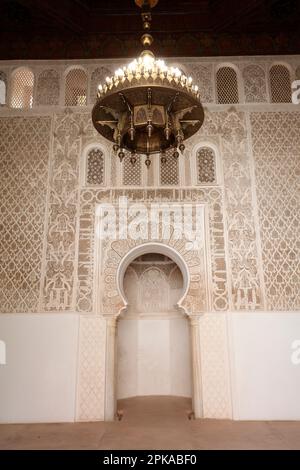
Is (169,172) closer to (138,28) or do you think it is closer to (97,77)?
(97,77)

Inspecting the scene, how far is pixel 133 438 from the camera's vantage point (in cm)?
455

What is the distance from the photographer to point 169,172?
6199 mm

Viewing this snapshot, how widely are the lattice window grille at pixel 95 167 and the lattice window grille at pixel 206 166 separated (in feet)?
5.09

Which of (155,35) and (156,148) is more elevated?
(155,35)

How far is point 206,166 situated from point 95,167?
178cm

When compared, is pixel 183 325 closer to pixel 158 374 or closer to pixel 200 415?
pixel 158 374

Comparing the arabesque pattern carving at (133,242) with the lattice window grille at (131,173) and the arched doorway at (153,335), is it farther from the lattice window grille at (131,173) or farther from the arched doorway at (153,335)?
the arched doorway at (153,335)

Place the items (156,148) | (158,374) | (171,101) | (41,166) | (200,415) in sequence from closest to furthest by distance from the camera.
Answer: (171,101) < (156,148) < (200,415) < (41,166) < (158,374)

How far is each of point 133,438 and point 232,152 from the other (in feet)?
14.3

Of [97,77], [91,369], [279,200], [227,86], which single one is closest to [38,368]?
[91,369]

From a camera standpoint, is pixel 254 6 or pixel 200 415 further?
pixel 254 6

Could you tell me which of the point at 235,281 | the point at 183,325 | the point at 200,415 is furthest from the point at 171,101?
the point at 183,325

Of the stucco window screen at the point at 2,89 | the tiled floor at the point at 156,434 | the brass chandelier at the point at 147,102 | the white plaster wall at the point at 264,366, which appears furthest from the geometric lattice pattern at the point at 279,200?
the stucco window screen at the point at 2,89

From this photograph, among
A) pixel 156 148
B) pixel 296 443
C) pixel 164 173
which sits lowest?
pixel 296 443
